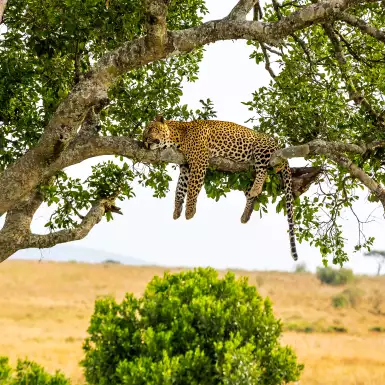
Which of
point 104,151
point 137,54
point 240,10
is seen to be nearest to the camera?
point 137,54

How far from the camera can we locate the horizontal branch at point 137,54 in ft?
27.6

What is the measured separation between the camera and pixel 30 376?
22.0ft

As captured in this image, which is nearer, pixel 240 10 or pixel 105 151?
pixel 240 10

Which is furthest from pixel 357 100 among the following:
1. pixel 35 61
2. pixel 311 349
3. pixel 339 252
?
pixel 311 349

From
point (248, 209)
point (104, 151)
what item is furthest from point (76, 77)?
point (248, 209)

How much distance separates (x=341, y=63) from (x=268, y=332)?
17.5 ft

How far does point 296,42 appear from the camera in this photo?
11.2m

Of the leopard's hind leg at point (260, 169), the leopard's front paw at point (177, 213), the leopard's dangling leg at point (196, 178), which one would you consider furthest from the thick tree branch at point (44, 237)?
the leopard's hind leg at point (260, 169)

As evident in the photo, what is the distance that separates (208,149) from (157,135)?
81cm

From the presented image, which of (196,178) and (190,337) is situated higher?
(196,178)

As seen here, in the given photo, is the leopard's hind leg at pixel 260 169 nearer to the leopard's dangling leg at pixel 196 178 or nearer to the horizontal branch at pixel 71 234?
the leopard's dangling leg at pixel 196 178

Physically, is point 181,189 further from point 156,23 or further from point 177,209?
point 156,23

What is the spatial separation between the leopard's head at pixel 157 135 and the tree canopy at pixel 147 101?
13 centimetres

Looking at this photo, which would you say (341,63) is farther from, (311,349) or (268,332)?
(311,349)
